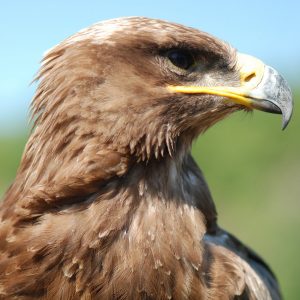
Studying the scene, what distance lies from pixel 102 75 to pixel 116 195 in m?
0.60

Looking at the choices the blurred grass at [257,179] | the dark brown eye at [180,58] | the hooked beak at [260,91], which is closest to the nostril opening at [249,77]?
the hooked beak at [260,91]

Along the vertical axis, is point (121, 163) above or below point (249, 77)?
below

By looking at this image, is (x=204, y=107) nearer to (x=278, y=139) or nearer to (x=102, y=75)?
(x=102, y=75)

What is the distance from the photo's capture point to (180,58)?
4348mm

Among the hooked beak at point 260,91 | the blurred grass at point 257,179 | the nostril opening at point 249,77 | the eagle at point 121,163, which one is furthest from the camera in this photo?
the blurred grass at point 257,179

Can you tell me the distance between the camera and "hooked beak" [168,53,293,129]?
4.29m

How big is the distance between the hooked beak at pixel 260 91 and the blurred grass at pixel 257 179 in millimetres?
4778

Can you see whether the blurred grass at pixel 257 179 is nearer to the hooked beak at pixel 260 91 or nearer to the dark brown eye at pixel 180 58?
the hooked beak at pixel 260 91

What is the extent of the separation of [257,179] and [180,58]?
7405 millimetres

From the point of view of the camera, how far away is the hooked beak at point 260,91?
14.1 ft

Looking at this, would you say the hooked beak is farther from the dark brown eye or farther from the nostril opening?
the dark brown eye

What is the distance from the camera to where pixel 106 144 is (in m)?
4.17

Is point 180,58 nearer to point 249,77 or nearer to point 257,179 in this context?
point 249,77

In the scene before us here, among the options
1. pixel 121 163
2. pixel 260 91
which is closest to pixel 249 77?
pixel 260 91
